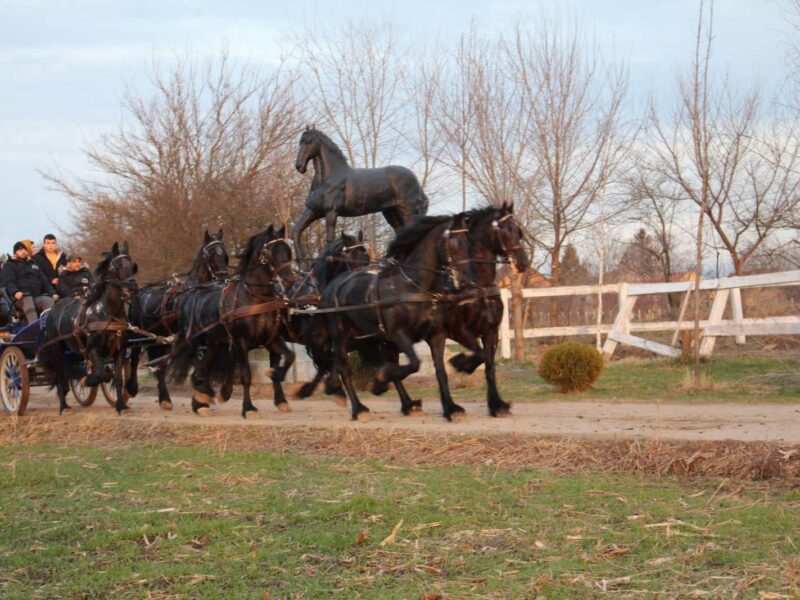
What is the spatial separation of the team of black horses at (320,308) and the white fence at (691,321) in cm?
608

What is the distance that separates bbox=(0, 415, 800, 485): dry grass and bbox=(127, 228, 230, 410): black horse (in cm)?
284

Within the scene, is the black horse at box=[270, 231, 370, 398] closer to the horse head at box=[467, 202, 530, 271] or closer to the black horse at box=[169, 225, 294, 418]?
the black horse at box=[169, 225, 294, 418]

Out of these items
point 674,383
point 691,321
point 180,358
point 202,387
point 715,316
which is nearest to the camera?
point 202,387

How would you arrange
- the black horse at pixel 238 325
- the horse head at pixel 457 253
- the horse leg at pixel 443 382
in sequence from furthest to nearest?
the black horse at pixel 238 325, the horse head at pixel 457 253, the horse leg at pixel 443 382

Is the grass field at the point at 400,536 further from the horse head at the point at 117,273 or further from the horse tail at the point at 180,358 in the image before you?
the horse head at the point at 117,273

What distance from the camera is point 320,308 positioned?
13.8 metres

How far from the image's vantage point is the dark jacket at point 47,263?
17347 mm

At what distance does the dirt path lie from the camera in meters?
10.0

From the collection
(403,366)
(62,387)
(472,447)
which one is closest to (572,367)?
(403,366)

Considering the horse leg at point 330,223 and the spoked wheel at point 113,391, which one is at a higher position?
the horse leg at point 330,223

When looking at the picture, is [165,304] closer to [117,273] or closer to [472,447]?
[117,273]

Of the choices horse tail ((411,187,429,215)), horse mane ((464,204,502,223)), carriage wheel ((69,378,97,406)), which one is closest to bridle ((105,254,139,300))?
carriage wheel ((69,378,97,406))

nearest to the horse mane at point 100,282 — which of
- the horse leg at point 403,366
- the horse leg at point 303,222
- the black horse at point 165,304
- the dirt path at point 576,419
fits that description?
the black horse at point 165,304

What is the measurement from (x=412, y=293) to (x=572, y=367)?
4.27 meters
